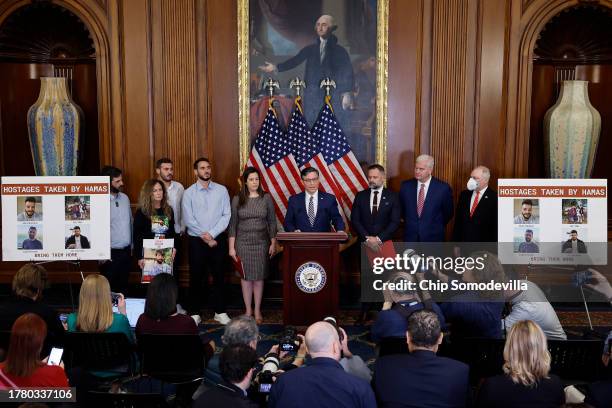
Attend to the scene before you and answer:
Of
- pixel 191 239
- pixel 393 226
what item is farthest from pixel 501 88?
pixel 191 239

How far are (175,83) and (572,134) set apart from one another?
15.7ft

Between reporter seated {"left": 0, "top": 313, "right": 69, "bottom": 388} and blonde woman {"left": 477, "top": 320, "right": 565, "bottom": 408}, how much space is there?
208cm

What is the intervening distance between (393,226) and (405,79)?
2062 millimetres

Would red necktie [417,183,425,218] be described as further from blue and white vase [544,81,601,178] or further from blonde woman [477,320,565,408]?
blonde woman [477,320,565,408]

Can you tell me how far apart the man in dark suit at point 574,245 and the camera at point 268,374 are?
12.3 feet

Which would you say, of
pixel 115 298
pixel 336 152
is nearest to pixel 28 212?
pixel 115 298

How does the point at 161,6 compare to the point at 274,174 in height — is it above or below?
above

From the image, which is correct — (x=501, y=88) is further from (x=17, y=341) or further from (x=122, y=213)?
(x=17, y=341)

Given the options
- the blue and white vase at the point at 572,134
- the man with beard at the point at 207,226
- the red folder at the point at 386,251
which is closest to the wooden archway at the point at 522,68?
the blue and white vase at the point at 572,134

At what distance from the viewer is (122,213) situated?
6.39 metres

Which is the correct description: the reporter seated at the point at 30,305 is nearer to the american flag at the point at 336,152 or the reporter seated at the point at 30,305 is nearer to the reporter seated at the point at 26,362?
the reporter seated at the point at 26,362

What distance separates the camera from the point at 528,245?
5.99 m

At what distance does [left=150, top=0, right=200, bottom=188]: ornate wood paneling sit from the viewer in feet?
24.1

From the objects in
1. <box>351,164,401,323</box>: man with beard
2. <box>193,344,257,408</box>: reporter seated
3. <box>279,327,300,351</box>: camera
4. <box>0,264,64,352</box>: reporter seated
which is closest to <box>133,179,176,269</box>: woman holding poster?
<box>351,164,401,323</box>: man with beard
